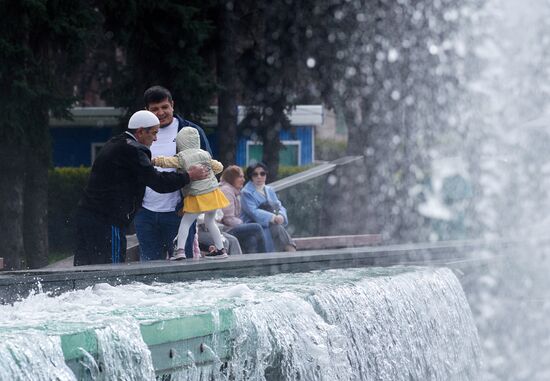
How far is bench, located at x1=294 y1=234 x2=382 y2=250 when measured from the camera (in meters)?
15.7

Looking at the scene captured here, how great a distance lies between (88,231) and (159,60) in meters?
11.3

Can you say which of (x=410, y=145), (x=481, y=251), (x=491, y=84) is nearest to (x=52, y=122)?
(x=410, y=145)

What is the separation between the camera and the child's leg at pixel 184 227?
374 inches

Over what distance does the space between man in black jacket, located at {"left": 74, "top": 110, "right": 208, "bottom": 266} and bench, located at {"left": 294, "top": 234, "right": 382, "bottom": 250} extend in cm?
635

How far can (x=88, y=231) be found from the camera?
29.4ft

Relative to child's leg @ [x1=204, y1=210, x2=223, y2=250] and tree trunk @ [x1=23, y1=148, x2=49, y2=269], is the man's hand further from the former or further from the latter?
tree trunk @ [x1=23, y1=148, x2=49, y2=269]

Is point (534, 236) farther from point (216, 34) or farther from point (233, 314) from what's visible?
point (233, 314)

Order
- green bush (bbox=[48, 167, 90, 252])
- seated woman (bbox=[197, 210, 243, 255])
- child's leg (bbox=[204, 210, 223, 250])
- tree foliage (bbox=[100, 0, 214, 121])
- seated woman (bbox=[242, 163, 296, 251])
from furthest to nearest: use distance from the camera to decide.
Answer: green bush (bbox=[48, 167, 90, 252]) → tree foliage (bbox=[100, 0, 214, 121]) → seated woman (bbox=[242, 163, 296, 251]) → seated woman (bbox=[197, 210, 243, 255]) → child's leg (bbox=[204, 210, 223, 250])

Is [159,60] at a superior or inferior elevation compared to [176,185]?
superior

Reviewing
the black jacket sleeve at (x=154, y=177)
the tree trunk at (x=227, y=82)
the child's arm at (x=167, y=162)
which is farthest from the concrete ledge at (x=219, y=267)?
the tree trunk at (x=227, y=82)

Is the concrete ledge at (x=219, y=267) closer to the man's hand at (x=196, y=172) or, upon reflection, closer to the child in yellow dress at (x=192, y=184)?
the child in yellow dress at (x=192, y=184)

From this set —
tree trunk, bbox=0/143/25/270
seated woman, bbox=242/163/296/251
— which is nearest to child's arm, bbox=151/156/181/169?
seated woman, bbox=242/163/296/251

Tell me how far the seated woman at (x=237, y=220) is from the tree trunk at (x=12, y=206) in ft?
20.0

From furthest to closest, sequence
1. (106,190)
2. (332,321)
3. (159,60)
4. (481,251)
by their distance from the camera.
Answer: (159,60)
(481,251)
(106,190)
(332,321)
